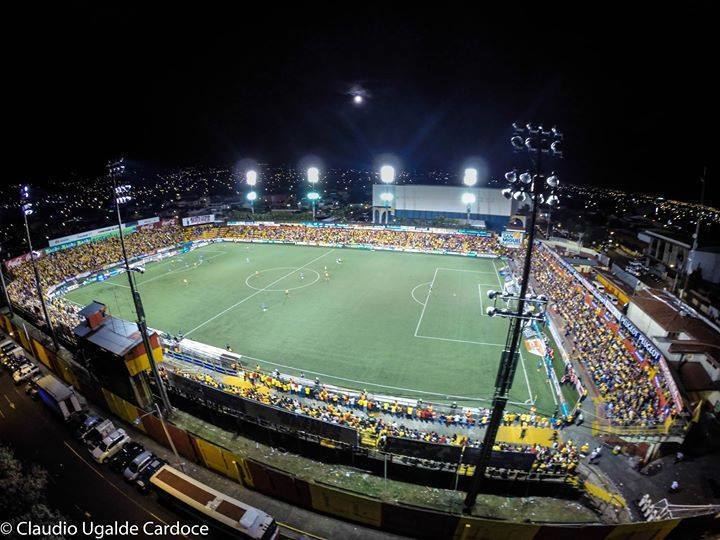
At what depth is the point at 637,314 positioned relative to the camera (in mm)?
21859

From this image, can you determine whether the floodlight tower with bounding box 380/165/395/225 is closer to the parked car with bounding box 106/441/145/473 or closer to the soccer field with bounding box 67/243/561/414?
the soccer field with bounding box 67/243/561/414

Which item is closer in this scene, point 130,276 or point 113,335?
point 130,276

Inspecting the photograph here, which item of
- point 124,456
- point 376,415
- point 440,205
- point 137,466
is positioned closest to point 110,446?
point 124,456

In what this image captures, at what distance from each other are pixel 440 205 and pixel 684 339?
41.0 meters

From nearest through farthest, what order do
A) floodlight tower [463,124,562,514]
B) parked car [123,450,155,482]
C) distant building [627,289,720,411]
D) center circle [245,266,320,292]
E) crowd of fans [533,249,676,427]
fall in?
floodlight tower [463,124,562,514] < parked car [123,450,155,482] < crowd of fans [533,249,676,427] < distant building [627,289,720,411] < center circle [245,266,320,292]

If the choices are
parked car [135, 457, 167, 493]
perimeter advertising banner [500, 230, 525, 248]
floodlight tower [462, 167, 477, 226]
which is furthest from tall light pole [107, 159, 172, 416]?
floodlight tower [462, 167, 477, 226]

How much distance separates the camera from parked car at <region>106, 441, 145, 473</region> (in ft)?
45.1

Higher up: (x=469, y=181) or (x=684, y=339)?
(x=469, y=181)

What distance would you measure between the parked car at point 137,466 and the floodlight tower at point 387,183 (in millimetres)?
46664

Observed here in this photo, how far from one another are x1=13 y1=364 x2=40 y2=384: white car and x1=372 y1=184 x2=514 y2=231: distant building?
46.8 meters

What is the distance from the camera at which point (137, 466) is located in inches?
523

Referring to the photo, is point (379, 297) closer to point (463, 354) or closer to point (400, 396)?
point (463, 354)

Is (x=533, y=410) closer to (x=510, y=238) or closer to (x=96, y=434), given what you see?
(x=96, y=434)

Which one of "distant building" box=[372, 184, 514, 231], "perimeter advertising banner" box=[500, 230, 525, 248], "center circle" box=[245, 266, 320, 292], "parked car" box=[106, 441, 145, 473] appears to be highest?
"distant building" box=[372, 184, 514, 231]
